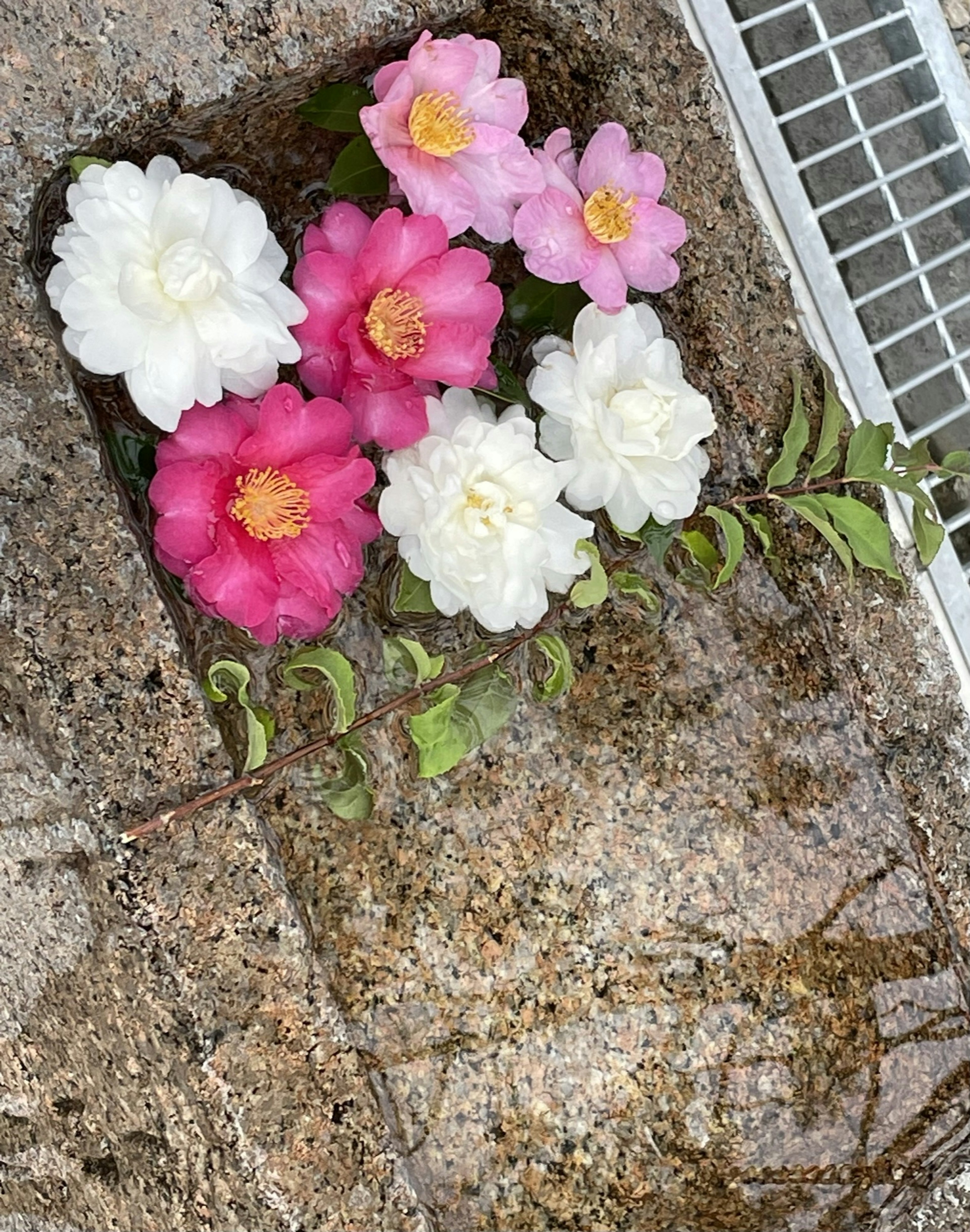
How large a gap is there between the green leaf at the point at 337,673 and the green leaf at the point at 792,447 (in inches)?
18.3

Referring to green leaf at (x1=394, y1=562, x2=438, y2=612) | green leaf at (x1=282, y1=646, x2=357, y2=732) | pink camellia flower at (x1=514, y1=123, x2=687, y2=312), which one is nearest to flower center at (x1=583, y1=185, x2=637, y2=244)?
pink camellia flower at (x1=514, y1=123, x2=687, y2=312)

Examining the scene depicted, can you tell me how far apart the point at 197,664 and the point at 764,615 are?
599 millimetres

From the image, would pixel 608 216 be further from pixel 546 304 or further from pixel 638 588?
pixel 638 588

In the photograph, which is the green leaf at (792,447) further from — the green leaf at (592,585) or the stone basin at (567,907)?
the green leaf at (592,585)

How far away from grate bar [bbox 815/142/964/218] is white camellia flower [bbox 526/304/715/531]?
53 cm

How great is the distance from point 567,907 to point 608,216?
693 mm

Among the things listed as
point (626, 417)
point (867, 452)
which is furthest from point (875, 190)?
point (626, 417)

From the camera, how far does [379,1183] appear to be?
3.42 ft

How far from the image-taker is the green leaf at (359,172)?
104 cm

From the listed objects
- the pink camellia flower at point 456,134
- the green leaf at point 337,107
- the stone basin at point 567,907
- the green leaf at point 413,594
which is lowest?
the stone basin at point 567,907

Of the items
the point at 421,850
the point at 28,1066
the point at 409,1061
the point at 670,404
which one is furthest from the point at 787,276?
the point at 28,1066

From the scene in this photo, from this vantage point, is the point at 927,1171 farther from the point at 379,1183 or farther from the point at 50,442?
the point at 50,442

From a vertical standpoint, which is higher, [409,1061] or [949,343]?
[949,343]

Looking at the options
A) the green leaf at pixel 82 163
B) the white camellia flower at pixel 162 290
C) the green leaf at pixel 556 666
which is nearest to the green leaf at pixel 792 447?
the green leaf at pixel 556 666
